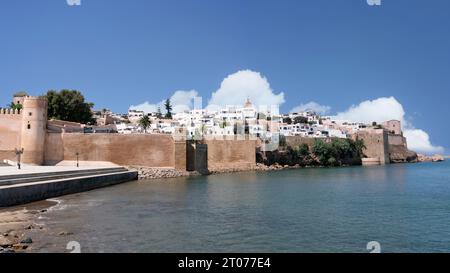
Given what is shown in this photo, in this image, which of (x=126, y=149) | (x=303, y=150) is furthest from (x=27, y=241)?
(x=303, y=150)

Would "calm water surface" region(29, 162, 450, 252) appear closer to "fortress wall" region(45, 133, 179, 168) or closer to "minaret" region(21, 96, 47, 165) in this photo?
"minaret" region(21, 96, 47, 165)

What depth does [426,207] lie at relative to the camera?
13.5 meters

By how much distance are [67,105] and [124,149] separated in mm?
11143

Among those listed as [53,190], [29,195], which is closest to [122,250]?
[29,195]

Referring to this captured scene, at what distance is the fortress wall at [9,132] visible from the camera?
2638cm

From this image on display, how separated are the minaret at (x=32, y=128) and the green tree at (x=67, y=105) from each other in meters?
9.95

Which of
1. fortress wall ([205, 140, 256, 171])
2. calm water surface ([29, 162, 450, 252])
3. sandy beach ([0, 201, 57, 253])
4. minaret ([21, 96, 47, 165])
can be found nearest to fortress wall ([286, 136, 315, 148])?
fortress wall ([205, 140, 256, 171])

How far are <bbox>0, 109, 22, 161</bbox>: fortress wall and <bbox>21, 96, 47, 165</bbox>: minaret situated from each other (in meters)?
0.63

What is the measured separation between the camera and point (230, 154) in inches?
1475

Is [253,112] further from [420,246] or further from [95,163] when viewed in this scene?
[420,246]

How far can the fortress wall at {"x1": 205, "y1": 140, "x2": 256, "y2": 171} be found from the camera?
3647 cm
